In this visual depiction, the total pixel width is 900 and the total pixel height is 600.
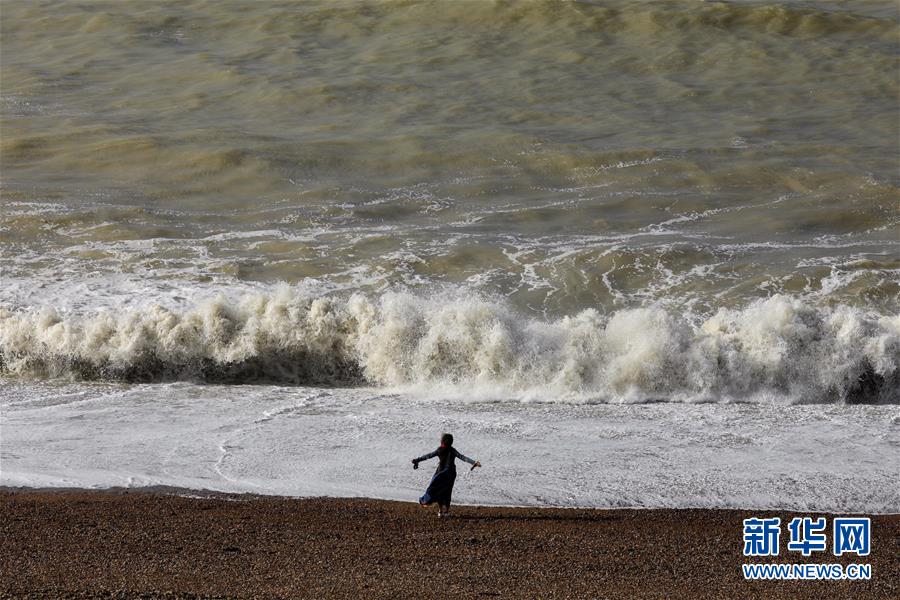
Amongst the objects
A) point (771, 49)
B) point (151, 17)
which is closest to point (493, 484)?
Result: point (771, 49)

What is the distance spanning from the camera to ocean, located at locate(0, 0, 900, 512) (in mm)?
9344

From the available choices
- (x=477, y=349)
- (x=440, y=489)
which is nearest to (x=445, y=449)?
(x=440, y=489)

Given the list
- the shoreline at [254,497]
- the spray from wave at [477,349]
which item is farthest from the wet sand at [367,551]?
the spray from wave at [477,349]

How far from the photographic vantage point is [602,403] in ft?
35.5

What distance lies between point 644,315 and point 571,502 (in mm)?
3813

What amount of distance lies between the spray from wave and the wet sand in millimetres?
3094

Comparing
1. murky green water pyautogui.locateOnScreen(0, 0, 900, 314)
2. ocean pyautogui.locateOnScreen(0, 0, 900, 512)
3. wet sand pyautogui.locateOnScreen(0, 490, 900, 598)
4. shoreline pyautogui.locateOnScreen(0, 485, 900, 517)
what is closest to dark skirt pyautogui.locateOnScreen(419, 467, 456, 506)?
wet sand pyautogui.locateOnScreen(0, 490, 900, 598)

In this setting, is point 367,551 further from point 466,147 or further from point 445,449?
point 466,147

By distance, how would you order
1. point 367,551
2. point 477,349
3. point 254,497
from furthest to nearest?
point 477,349 → point 254,497 → point 367,551

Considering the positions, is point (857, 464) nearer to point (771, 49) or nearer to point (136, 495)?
point (136, 495)

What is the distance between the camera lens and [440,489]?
7.88m

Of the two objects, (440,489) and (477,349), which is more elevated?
(477,349)

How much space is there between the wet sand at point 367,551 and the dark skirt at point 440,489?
14 cm

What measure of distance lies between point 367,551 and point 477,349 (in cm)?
436
